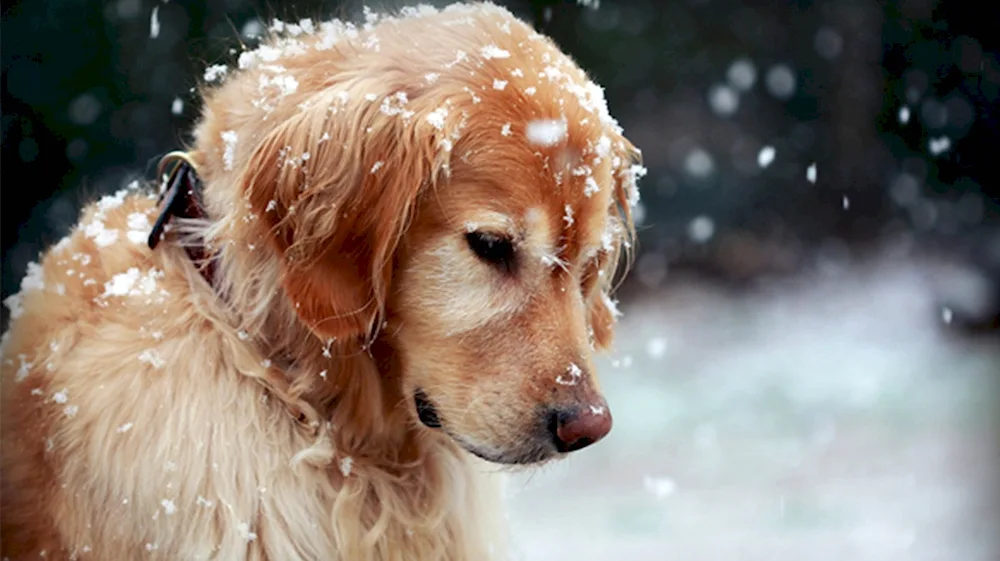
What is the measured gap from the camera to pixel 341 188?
179cm

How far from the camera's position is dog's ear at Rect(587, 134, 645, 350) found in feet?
6.70

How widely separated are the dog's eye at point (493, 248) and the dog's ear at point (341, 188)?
121mm

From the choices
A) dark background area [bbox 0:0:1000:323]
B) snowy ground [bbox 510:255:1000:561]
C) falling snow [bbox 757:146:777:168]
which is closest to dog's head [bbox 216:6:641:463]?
snowy ground [bbox 510:255:1000:561]

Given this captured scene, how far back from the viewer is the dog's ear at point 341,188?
70.0 inches

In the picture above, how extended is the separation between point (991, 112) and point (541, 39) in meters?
5.44

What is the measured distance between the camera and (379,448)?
6.58ft

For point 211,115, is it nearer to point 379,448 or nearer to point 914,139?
point 379,448

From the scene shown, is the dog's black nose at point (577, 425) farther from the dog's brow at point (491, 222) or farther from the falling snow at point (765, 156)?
the falling snow at point (765, 156)

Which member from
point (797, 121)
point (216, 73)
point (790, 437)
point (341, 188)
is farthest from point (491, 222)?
point (797, 121)

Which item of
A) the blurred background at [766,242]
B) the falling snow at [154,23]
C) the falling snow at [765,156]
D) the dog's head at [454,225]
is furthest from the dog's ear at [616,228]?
the falling snow at [765,156]

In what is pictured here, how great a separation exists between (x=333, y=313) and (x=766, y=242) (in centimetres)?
612

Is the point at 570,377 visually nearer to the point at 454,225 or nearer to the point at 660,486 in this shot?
the point at 454,225

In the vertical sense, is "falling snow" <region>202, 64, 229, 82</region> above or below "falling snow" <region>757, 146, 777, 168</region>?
above

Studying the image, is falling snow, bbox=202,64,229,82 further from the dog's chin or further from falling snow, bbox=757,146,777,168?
falling snow, bbox=757,146,777,168
